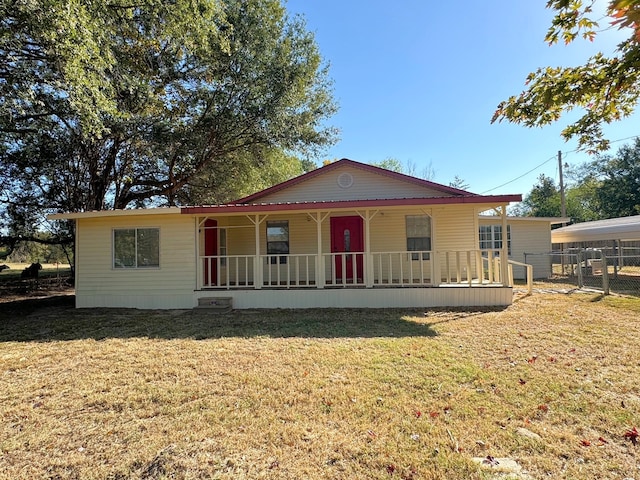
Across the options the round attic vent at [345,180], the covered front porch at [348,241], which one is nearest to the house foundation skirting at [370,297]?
the covered front porch at [348,241]

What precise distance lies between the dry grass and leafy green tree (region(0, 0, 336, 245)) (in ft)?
17.8

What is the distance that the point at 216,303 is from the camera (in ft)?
28.9

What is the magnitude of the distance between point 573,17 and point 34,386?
6415 millimetres

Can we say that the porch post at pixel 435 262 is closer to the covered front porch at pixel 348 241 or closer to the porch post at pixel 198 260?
the covered front porch at pixel 348 241

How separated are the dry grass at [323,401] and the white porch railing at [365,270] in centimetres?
223

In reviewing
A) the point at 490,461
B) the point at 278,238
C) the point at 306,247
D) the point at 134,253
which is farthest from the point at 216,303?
the point at 490,461

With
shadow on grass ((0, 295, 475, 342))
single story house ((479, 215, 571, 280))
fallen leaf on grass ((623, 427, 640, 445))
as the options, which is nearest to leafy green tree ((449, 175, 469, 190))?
single story house ((479, 215, 571, 280))

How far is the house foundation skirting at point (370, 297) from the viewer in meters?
8.25

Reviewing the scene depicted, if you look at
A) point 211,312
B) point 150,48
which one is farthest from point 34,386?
point 150,48

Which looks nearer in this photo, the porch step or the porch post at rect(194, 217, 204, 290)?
the porch step

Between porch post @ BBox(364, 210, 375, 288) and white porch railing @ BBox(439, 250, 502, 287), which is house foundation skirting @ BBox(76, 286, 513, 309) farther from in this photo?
white porch railing @ BBox(439, 250, 502, 287)

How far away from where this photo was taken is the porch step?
28.7 ft

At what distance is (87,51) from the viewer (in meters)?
6.68

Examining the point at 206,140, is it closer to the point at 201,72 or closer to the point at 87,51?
the point at 201,72
